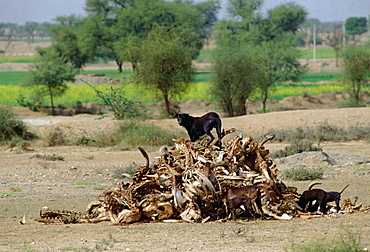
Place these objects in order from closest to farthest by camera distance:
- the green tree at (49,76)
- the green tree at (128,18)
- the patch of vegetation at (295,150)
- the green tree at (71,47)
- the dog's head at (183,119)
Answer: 1. the dog's head at (183,119)
2. the patch of vegetation at (295,150)
3. the green tree at (49,76)
4. the green tree at (128,18)
5. the green tree at (71,47)

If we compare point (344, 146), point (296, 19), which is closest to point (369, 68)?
point (344, 146)

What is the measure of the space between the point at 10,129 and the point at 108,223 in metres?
15.6

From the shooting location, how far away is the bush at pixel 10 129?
22.9 metres

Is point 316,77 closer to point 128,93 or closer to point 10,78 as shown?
point 128,93

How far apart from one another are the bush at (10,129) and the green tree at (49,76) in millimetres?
15839

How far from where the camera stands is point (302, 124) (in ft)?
84.2

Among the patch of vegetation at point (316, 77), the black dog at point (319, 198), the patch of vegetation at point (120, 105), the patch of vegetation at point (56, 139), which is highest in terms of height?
the black dog at point (319, 198)

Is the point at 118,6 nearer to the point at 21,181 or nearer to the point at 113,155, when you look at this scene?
the point at 113,155

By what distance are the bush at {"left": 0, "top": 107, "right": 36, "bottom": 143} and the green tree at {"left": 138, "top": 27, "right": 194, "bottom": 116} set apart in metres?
10.1

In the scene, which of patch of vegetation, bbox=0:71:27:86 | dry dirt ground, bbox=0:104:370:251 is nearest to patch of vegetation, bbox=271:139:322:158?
dry dirt ground, bbox=0:104:370:251

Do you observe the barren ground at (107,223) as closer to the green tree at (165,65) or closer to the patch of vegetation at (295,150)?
the patch of vegetation at (295,150)

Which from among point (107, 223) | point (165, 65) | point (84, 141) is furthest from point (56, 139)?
point (107, 223)

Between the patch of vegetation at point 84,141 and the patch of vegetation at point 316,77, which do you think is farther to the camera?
the patch of vegetation at point 316,77

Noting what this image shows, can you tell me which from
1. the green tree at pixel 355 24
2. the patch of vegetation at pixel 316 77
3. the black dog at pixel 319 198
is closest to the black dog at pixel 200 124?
the black dog at pixel 319 198
